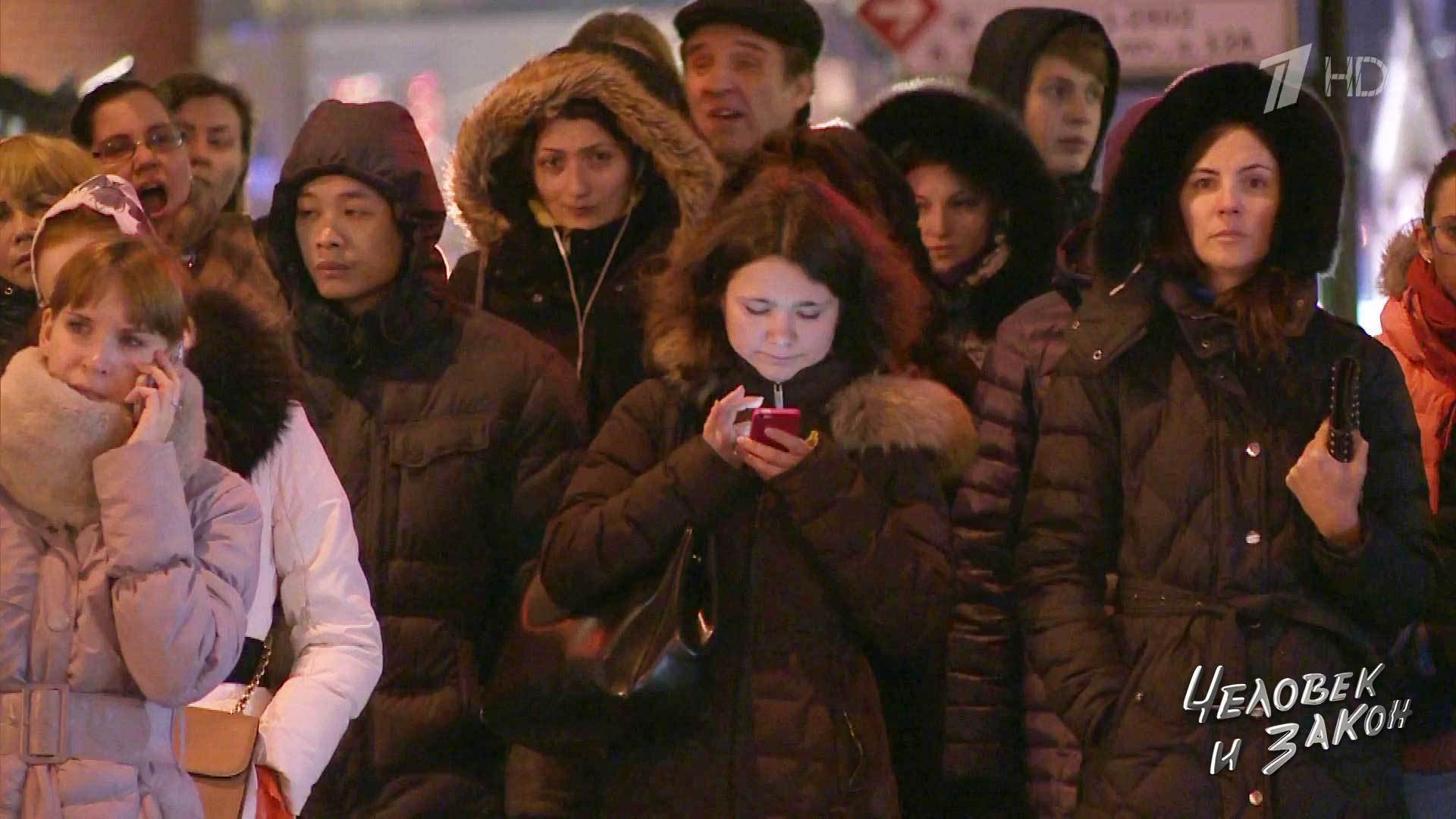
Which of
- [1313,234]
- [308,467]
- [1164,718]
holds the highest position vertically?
[1313,234]

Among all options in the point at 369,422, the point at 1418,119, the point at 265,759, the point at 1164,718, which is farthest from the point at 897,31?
the point at 265,759

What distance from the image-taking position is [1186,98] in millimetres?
3699

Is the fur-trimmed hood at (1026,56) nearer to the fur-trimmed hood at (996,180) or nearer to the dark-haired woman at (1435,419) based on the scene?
the fur-trimmed hood at (996,180)

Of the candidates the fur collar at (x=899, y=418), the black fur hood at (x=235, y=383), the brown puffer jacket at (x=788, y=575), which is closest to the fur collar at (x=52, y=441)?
the black fur hood at (x=235, y=383)

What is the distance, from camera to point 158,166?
4586 millimetres

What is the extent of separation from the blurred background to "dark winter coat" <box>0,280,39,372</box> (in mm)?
1370

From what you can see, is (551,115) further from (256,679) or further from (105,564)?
(105,564)

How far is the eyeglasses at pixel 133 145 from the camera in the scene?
457 cm

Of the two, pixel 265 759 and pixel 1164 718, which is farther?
pixel 1164 718

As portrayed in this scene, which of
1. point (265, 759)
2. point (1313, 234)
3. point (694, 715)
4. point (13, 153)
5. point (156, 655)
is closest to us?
point (156, 655)

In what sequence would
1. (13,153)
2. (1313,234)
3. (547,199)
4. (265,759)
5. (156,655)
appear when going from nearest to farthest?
(156,655) → (265,759) → (1313,234) → (13,153) → (547,199)

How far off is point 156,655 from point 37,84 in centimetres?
298

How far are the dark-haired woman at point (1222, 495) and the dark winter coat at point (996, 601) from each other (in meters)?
0.15

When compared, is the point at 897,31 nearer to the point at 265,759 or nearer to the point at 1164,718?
the point at 1164,718
